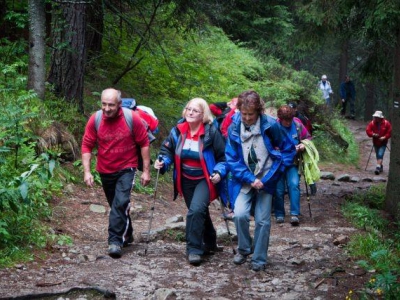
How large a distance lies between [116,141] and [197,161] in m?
1.03

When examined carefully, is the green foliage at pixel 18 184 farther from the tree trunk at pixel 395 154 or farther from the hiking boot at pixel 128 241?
the tree trunk at pixel 395 154

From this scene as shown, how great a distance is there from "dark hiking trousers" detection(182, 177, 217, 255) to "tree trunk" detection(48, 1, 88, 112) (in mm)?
4700

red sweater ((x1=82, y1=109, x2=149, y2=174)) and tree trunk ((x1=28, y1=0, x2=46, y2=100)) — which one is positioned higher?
tree trunk ((x1=28, y1=0, x2=46, y2=100))

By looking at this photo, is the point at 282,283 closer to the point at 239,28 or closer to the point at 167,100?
the point at 167,100

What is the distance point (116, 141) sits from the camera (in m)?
7.29

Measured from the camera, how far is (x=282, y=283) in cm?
654

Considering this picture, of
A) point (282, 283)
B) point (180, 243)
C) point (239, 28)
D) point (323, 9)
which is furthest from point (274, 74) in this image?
point (282, 283)

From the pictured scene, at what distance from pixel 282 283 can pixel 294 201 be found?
13.1 feet

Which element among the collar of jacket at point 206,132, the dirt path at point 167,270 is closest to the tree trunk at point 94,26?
the dirt path at point 167,270

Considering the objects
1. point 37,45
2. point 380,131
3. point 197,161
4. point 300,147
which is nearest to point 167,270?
point 197,161

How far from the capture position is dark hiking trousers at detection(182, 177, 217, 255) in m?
7.01

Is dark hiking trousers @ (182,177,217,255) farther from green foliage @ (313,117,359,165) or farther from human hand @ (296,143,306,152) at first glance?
green foliage @ (313,117,359,165)

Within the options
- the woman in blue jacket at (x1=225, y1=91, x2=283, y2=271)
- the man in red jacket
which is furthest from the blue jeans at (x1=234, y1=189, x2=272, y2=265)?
the man in red jacket

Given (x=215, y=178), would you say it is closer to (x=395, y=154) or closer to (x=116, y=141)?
(x=116, y=141)
